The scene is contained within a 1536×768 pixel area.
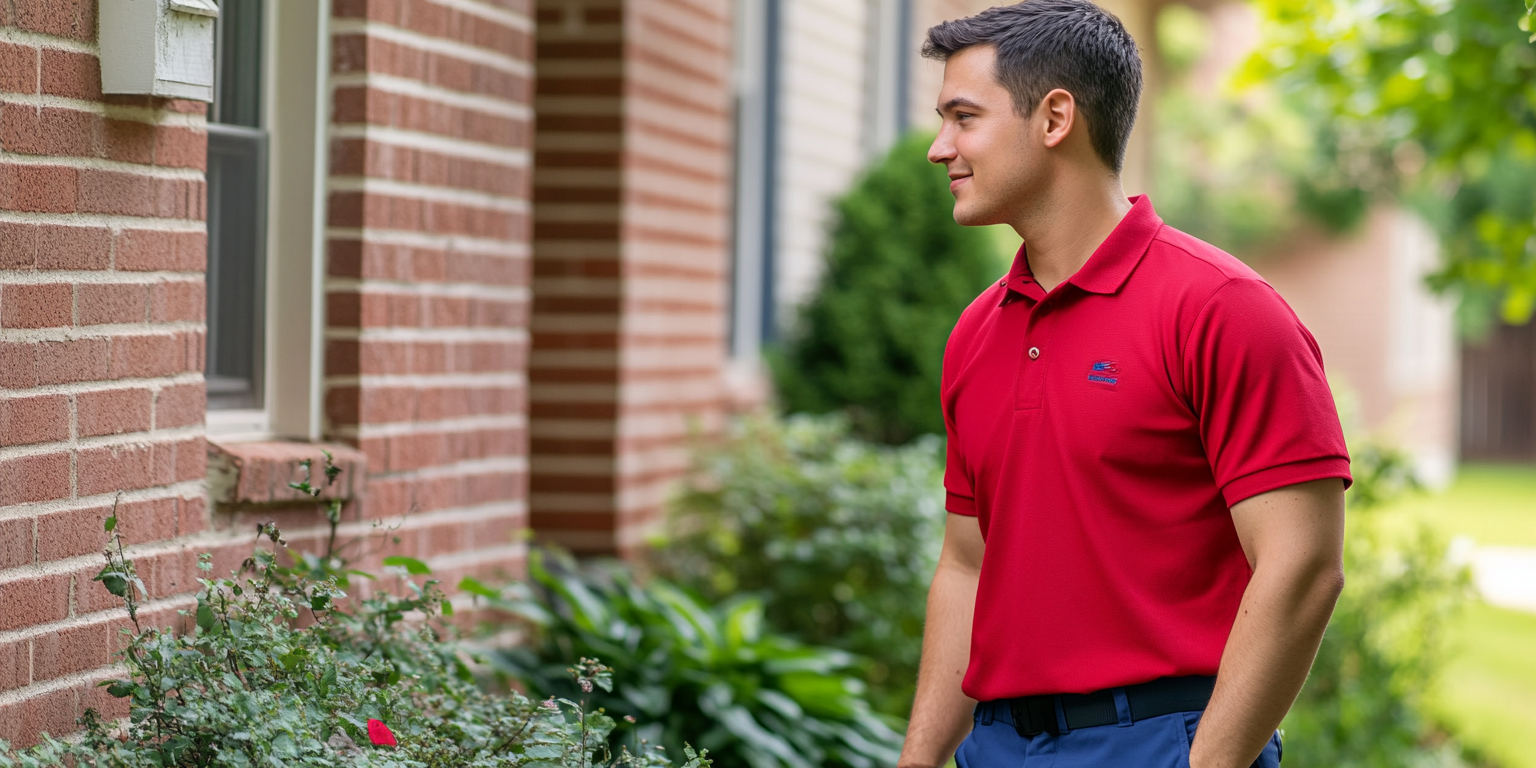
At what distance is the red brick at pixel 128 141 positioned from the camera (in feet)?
9.64

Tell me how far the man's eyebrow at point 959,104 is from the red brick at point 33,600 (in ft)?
5.99

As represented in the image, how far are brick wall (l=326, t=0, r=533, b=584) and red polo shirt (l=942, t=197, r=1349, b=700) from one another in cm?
161

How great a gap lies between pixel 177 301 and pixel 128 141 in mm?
368

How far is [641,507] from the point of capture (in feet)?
20.0

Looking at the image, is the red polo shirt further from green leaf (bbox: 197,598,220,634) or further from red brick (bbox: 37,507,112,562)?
red brick (bbox: 37,507,112,562)

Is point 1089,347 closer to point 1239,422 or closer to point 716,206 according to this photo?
point 1239,422

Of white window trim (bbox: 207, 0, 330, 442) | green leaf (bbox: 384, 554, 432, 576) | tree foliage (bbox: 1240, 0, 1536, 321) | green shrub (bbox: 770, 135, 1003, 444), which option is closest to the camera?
green leaf (bbox: 384, 554, 432, 576)

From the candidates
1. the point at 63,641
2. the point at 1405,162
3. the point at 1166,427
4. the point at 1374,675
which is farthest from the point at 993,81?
the point at 1405,162

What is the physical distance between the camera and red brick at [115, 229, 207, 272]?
9.93 ft

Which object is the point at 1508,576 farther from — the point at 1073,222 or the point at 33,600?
the point at 33,600

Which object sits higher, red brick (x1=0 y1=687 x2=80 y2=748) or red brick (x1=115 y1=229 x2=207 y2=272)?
red brick (x1=115 y1=229 x2=207 y2=272)

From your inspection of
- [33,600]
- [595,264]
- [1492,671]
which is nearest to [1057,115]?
[33,600]

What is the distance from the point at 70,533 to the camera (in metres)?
2.87

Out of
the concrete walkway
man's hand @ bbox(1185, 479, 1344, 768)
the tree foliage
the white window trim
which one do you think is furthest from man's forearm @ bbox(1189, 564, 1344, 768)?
the concrete walkway
